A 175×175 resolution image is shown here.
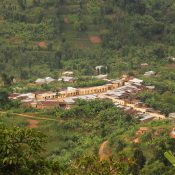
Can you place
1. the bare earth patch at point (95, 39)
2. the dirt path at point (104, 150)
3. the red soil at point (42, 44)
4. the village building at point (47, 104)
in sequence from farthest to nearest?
the bare earth patch at point (95, 39) → the red soil at point (42, 44) → the village building at point (47, 104) → the dirt path at point (104, 150)

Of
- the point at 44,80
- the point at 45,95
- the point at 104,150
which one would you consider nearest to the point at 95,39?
the point at 44,80

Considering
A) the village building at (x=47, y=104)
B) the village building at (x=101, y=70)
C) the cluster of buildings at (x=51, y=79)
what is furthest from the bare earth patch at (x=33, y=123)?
the village building at (x=101, y=70)

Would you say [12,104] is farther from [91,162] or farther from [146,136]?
[91,162]

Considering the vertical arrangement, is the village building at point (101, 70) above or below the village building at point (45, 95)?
below

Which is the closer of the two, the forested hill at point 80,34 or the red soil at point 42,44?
the forested hill at point 80,34

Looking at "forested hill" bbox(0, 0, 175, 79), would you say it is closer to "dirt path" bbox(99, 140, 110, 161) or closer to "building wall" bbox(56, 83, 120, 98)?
"building wall" bbox(56, 83, 120, 98)

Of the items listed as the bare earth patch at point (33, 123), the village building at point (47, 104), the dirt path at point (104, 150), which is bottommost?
the village building at point (47, 104)

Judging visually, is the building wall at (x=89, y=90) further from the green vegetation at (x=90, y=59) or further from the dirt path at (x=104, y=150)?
the dirt path at (x=104, y=150)

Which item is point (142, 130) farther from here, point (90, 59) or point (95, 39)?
point (95, 39)
